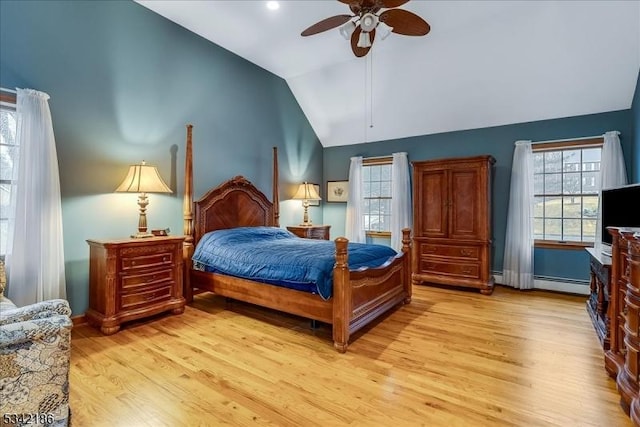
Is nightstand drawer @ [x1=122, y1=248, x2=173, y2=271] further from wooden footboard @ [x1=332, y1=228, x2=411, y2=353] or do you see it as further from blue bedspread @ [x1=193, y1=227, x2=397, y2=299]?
wooden footboard @ [x1=332, y1=228, x2=411, y2=353]

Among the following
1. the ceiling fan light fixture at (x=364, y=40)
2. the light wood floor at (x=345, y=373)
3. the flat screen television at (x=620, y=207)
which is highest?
the ceiling fan light fixture at (x=364, y=40)

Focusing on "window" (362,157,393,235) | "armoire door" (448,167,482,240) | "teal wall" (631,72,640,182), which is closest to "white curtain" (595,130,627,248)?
"teal wall" (631,72,640,182)

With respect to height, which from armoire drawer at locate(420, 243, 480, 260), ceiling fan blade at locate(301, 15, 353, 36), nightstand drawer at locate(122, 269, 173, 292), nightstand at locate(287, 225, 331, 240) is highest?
ceiling fan blade at locate(301, 15, 353, 36)

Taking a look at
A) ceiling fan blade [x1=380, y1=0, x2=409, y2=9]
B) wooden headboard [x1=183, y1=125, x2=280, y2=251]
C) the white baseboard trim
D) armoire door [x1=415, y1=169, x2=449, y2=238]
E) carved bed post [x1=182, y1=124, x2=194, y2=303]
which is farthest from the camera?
armoire door [x1=415, y1=169, x2=449, y2=238]

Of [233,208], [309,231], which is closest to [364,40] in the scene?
[233,208]

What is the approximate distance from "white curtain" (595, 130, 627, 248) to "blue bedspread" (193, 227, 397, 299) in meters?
2.89

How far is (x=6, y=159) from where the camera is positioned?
2859 millimetres

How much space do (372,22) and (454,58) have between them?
85.1 inches

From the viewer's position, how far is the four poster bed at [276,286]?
8.80 ft

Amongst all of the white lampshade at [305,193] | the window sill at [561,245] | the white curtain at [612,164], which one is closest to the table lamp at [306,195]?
the white lampshade at [305,193]

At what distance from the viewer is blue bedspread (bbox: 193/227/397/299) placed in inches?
111

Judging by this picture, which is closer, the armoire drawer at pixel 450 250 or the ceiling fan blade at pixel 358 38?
the ceiling fan blade at pixel 358 38

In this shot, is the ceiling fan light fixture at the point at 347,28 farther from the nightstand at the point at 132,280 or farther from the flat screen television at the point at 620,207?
the flat screen television at the point at 620,207

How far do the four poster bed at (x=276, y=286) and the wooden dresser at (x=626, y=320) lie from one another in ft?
5.63
